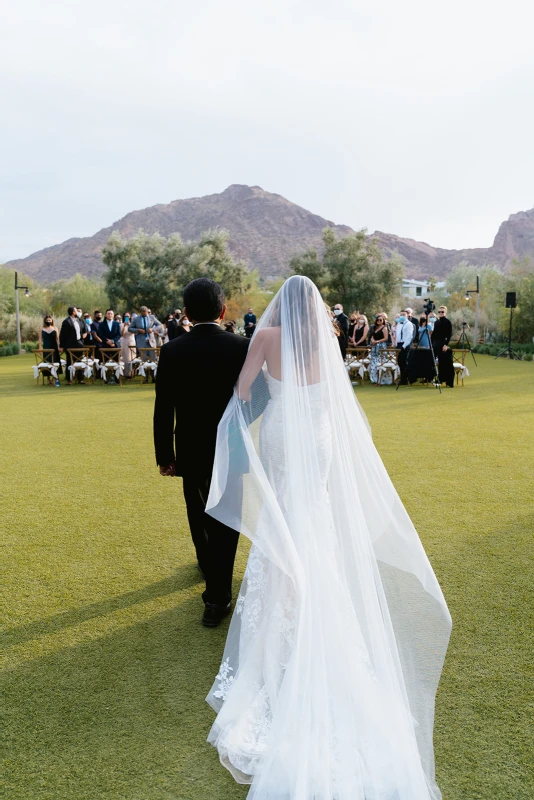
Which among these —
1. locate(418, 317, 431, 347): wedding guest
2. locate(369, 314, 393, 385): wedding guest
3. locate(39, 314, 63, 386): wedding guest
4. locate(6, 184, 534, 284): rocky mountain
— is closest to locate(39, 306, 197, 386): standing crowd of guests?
locate(39, 314, 63, 386): wedding guest

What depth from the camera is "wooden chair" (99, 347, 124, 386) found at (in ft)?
52.3

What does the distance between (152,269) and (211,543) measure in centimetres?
Result: 3957

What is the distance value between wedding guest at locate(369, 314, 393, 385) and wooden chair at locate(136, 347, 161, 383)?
5.59 m

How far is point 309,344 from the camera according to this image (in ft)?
9.29

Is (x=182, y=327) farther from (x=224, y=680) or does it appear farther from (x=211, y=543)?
(x=224, y=680)

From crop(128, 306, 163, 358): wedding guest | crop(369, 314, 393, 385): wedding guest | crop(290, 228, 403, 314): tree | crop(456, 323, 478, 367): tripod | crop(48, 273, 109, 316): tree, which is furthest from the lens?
crop(48, 273, 109, 316): tree

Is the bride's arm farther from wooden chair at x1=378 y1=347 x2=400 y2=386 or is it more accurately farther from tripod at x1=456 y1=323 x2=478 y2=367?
tripod at x1=456 y1=323 x2=478 y2=367

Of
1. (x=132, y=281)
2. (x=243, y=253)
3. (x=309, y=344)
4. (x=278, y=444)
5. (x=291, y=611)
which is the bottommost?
(x=291, y=611)

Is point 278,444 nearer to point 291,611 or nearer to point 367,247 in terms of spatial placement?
point 291,611

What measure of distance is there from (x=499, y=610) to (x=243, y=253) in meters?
112

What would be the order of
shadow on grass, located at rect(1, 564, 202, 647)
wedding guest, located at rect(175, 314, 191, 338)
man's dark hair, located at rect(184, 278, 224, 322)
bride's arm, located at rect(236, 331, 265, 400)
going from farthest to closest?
1. wedding guest, located at rect(175, 314, 191, 338)
2. shadow on grass, located at rect(1, 564, 202, 647)
3. man's dark hair, located at rect(184, 278, 224, 322)
4. bride's arm, located at rect(236, 331, 265, 400)

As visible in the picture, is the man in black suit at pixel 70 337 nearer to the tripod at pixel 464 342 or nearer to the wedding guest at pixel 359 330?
the wedding guest at pixel 359 330

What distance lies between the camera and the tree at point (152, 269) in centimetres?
4072

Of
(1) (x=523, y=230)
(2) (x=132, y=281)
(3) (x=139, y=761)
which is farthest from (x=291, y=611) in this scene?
(1) (x=523, y=230)
